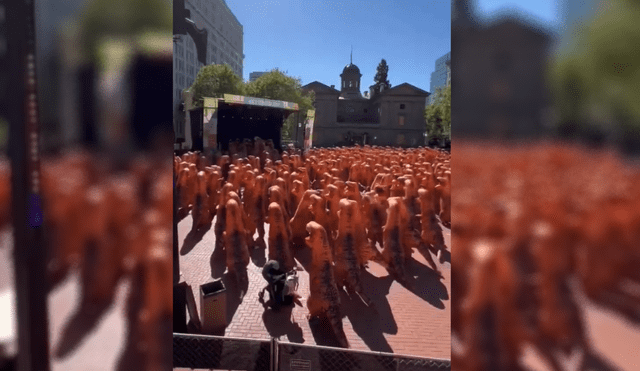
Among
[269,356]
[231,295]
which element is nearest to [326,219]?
[231,295]

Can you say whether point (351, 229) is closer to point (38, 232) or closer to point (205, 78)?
point (205, 78)

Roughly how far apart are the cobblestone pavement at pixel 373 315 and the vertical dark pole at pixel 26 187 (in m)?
3.57

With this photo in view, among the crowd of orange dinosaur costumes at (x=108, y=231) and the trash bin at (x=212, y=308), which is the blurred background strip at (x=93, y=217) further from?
the trash bin at (x=212, y=308)

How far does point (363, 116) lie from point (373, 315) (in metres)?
13.1

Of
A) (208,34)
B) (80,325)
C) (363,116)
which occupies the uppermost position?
(363,116)

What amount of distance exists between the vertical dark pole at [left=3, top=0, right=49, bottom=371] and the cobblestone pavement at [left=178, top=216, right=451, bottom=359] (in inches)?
141

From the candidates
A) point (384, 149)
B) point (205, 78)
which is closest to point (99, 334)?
point (205, 78)

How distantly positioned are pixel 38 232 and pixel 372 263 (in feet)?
20.0

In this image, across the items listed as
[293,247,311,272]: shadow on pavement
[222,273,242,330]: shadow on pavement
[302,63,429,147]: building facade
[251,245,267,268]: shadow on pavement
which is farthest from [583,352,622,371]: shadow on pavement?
[302,63,429,147]: building facade

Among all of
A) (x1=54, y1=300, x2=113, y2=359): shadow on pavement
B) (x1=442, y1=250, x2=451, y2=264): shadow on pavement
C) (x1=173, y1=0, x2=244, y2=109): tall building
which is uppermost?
(x1=173, y1=0, x2=244, y2=109): tall building

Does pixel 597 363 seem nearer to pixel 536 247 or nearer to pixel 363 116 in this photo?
pixel 536 247

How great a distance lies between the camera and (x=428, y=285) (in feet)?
19.8

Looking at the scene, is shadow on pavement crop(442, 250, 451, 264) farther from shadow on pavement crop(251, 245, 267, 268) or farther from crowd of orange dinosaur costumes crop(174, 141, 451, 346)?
shadow on pavement crop(251, 245, 267, 268)

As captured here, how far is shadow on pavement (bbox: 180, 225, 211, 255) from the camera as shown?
7.33m
